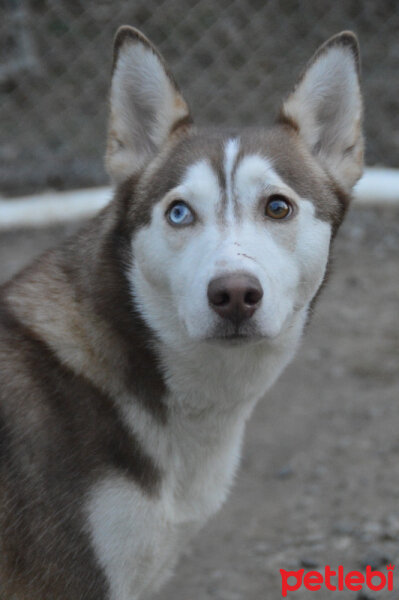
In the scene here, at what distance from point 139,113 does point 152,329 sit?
81 cm

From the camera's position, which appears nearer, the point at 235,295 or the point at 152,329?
the point at 235,295

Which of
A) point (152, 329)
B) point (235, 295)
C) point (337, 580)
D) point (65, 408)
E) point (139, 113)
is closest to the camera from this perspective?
point (235, 295)

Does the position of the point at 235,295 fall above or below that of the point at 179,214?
below

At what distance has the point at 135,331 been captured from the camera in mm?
2486

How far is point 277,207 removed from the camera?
7.88 ft

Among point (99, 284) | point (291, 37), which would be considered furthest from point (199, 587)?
point (291, 37)

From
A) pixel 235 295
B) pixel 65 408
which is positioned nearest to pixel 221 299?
pixel 235 295

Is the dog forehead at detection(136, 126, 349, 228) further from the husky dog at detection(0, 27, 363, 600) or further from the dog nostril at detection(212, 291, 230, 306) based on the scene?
the dog nostril at detection(212, 291, 230, 306)

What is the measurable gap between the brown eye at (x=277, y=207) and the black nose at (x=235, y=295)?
344 millimetres

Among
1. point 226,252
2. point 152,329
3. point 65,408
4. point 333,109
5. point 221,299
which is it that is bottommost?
point 65,408

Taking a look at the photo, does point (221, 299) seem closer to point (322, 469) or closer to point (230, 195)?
point (230, 195)

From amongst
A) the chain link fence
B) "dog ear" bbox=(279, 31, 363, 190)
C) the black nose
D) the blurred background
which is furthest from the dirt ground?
the chain link fence

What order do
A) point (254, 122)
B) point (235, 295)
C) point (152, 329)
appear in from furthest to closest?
point (254, 122), point (152, 329), point (235, 295)

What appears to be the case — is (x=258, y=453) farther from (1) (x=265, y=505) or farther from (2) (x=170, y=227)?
(2) (x=170, y=227)
